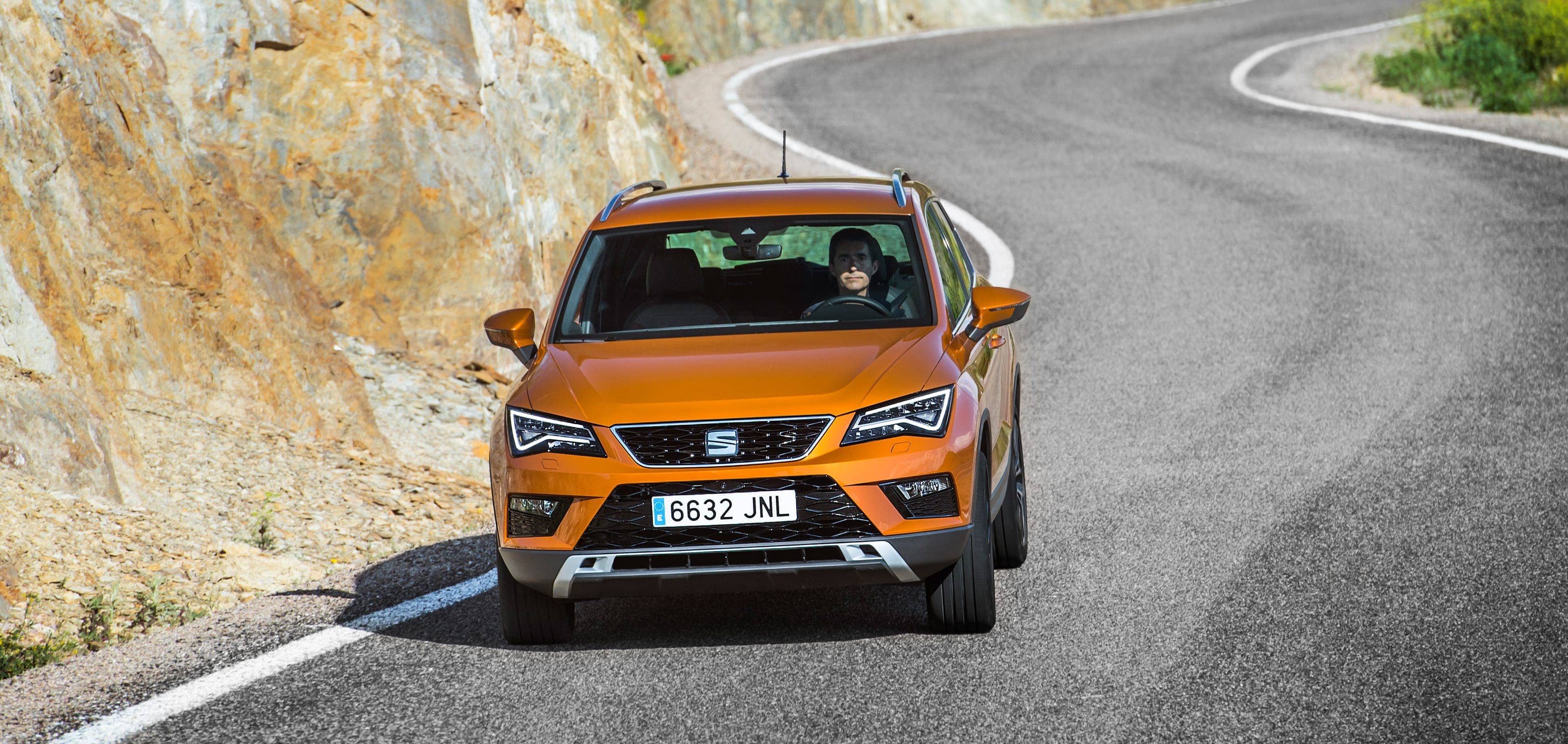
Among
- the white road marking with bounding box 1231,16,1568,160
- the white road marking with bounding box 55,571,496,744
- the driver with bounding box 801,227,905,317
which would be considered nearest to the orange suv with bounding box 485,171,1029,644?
the driver with bounding box 801,227,905,317

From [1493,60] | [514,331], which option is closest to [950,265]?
[514,331]

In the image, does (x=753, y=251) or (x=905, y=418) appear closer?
(x=905, y=418)

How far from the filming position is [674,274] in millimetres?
6762

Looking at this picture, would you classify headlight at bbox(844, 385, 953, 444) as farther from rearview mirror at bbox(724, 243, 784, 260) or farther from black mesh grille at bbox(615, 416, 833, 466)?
rearview mirror at bbox(724, 243, 784, 260)

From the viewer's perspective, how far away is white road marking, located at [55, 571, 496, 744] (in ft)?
16.5

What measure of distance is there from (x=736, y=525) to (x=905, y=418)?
699 mm

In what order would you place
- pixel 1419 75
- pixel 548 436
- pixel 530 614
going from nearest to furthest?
pixel 548 436 < pixel 530 614 < pixel 1419 75

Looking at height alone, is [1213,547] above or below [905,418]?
below

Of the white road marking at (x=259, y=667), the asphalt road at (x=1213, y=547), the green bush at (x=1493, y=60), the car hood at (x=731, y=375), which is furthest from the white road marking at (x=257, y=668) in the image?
the green bush at (x=1493, y=60)

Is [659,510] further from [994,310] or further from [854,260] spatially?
[854,260]

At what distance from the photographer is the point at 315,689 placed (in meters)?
5.38

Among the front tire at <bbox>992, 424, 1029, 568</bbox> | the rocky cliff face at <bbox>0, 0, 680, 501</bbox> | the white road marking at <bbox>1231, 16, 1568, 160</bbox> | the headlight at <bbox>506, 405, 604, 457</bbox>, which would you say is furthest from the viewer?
the white road marking at <bbox>1231, 16, 1568, 160</bbox>

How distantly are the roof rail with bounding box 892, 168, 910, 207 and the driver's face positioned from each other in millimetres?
256

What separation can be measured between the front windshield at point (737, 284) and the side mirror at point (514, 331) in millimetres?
142
